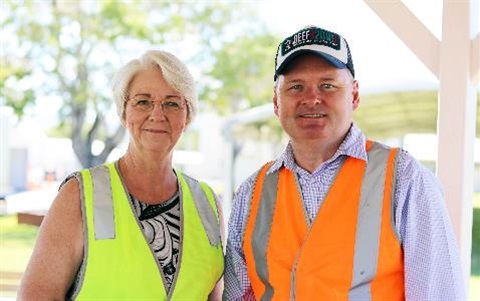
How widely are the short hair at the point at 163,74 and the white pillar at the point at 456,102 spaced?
0.84 meters

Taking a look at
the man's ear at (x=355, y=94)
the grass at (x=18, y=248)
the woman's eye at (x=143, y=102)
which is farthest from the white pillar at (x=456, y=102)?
the grass at (x=18, y=248)

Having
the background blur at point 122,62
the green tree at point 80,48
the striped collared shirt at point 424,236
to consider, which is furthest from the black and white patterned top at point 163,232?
the green tree at point 80,48

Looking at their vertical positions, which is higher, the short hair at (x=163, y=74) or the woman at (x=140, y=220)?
the short hair at (x=163, y=74)

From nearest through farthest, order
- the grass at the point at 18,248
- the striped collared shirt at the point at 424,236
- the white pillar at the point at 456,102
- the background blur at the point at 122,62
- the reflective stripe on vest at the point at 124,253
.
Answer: the striped collared shirt at the point at 424,236
the reflective stripe on vest at the point at 124,253
the white pillar at the point at 456,102
the grass at the point at 18,248
the background blur at the point at 122,62

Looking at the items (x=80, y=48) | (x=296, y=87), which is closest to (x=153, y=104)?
(x=296, y=87)

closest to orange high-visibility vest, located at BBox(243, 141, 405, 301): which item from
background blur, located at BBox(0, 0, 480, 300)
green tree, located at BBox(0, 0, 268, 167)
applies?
background blur, located at BBox(0, 0, 480, 300)

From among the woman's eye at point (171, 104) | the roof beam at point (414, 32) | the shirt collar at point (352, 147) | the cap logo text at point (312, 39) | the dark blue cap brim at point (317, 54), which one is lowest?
the shirt collar at point (352, 147)

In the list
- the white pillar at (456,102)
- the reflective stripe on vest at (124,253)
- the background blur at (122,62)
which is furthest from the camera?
the background blur at (122,62)

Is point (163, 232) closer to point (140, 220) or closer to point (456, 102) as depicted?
point (140, 220)

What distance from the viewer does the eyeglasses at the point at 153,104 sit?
1.91m

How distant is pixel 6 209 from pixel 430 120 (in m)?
6.37

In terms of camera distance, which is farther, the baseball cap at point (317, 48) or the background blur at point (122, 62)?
the background blur at point (122, 62)

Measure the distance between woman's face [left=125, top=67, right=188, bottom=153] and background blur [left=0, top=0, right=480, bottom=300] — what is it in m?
5.64

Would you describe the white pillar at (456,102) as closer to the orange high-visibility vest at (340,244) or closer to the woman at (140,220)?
the orange high-visibility vest at (340,244)
